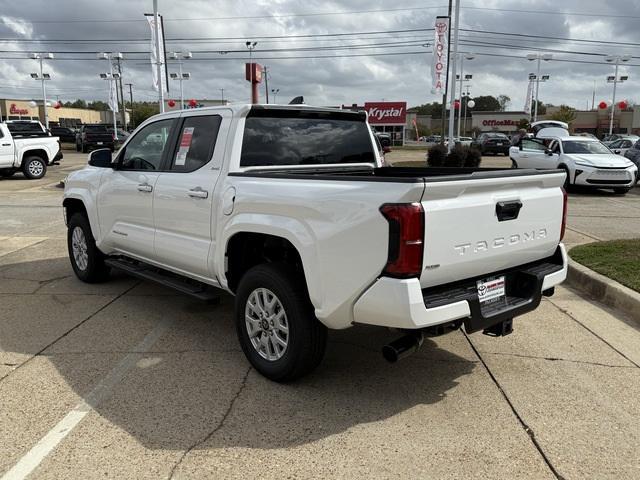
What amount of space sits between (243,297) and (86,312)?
7.43ft

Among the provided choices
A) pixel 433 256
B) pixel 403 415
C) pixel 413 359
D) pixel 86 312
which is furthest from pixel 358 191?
pixel 86 312

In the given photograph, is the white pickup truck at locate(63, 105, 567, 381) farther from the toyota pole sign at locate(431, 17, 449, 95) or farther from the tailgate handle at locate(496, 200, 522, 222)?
the toyota pole sign at locate(431, 17, 449, 95)

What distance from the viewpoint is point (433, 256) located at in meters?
3.11

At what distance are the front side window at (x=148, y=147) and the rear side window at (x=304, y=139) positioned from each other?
1079mm

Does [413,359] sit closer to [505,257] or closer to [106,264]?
[505,257]

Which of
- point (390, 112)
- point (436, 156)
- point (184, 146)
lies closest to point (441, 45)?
point (436, 156)

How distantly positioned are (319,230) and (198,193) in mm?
1416

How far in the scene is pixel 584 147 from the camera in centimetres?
1609

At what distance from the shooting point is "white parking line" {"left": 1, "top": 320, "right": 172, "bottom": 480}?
2.93m

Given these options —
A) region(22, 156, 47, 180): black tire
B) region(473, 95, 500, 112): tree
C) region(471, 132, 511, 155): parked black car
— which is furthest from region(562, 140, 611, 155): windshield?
region(473, 95, 500, 112): tree

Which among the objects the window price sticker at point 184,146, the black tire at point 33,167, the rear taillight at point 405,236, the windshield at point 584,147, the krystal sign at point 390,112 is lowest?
the black tire at point 33,167

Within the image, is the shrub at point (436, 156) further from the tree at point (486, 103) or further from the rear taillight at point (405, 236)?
the tree at point (486, 103)

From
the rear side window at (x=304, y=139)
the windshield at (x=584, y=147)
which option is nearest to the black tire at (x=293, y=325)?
the rear side window at (x=304, y=139)

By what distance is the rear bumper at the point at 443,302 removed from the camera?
305cm
